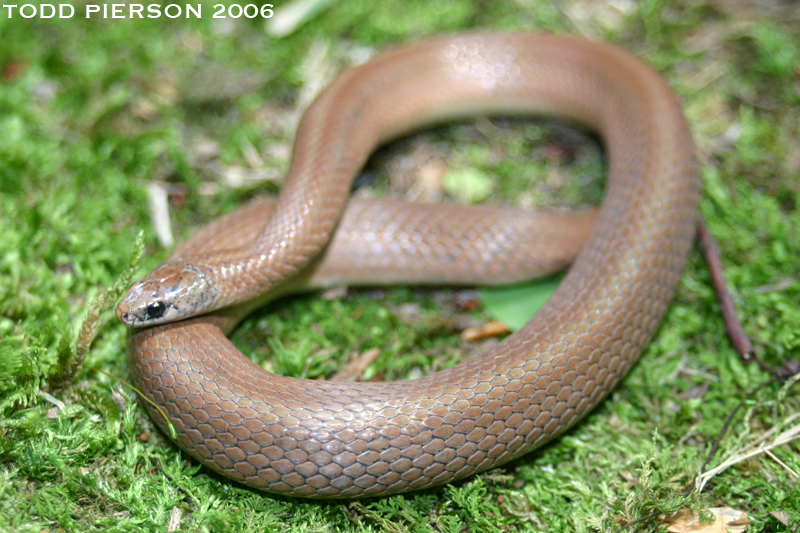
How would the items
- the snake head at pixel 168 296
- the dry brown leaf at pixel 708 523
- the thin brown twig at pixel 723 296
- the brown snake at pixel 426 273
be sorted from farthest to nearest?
1. the thin brown twig at pixel 723 296
2. the snake head at pixel 168 296
3. the dry brown leaf at pixel 708 523
4. the brown snake at pixel 426 273

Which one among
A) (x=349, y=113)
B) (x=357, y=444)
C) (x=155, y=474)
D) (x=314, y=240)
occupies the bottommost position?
(x=155, y=474)

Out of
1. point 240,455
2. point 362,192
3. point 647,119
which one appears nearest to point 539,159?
point 647,119

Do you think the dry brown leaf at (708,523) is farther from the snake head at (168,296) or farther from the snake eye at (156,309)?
the snake eye at (156,309)

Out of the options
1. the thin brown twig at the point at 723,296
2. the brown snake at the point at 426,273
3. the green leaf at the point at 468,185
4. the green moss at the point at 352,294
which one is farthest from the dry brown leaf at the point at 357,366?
the thin brown twig at the point at 723,296

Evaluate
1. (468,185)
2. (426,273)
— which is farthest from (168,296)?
(468,185)

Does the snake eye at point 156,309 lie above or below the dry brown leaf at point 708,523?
above

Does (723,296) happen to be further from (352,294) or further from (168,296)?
(168,296)

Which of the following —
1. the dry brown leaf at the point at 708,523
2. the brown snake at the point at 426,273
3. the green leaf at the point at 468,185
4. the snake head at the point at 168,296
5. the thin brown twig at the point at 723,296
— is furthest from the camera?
the green leaf at the point at 468,185

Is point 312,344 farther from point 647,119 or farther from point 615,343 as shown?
point 647,119
